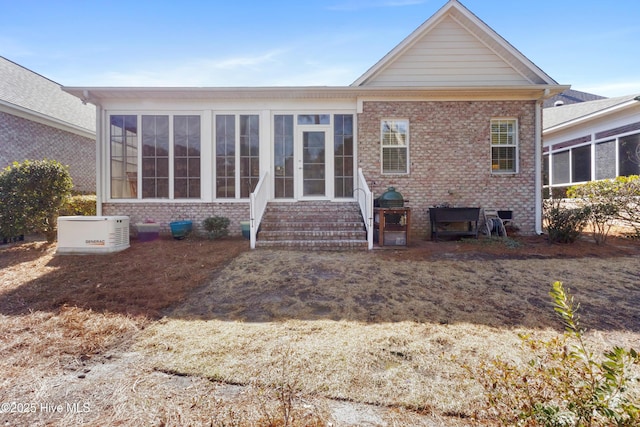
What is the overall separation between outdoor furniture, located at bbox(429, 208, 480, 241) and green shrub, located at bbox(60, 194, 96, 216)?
923 centimetres

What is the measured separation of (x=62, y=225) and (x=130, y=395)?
574 cm

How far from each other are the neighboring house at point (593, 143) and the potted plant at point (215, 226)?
11.7m

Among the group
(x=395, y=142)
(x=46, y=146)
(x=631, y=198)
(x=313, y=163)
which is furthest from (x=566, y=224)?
(x=46, y=146)

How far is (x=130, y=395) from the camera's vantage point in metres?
1.80

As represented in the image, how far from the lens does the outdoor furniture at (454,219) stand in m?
6.93

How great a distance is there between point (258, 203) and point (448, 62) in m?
6.87

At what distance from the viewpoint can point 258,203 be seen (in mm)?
6648

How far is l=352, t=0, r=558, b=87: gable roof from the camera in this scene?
822cm

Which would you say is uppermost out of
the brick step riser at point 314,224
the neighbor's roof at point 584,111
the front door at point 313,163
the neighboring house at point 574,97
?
the neighboring house at point 574,97

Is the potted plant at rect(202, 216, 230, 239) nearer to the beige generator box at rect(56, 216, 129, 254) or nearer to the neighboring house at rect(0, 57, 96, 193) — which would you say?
the beige generator box at rect(56, 216, 129, 254)

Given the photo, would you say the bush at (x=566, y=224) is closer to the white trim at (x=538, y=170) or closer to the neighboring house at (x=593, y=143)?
the white trim at (x=538, y=170)

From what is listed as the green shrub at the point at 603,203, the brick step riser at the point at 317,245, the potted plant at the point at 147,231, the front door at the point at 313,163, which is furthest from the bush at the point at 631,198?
the potted plant at the point at 147,231

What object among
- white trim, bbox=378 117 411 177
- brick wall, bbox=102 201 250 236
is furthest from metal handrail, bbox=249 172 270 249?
white trim, bbox=378 117 411 177

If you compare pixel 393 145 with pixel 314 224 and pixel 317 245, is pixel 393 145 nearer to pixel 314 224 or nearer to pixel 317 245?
pixel 314 224
